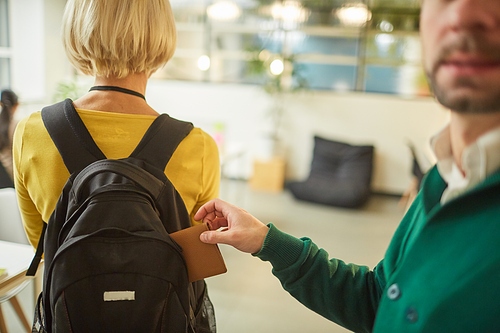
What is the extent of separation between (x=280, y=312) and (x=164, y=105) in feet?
14.6

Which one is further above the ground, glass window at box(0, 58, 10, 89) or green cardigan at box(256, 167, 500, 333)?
glass window at box(0, 58, 10, 89)

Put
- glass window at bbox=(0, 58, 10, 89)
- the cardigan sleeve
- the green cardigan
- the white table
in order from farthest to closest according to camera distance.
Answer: glass window at bbox=(0, 58, 10, 89) < the white table < the cardigan sleeve < the green cardigan

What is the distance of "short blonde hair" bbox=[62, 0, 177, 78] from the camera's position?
111 centimetres

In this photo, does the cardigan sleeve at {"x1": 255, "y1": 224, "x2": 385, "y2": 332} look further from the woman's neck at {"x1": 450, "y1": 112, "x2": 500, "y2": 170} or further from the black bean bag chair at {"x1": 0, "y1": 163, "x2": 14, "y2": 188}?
the black bean bag chair at {"x1": 0, "y1": 163, "x2": 14, "y2": 188}

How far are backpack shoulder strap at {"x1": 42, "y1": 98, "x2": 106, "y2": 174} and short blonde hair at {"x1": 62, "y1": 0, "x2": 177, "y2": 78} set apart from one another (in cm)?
19

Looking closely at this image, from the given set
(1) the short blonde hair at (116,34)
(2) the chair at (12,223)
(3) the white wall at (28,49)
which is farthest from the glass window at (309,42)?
(1) the short blonde hair at (116,34)

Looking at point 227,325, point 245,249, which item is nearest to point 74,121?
point 245,249

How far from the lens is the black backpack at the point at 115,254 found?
908mm

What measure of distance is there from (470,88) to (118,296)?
797 mm

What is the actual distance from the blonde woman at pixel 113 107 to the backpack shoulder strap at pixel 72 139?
3 centimetres

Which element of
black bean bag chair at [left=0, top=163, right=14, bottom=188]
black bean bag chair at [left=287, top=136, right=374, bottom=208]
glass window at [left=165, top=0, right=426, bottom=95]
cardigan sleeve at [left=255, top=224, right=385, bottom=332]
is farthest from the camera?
glass window at [left=165, top=0, right=426, bottom=95]

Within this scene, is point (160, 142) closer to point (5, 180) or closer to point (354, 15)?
point (5, 180)

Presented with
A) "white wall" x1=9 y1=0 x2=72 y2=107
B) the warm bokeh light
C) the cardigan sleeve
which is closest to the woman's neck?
the cardigan sleeve

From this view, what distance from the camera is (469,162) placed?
2.24 ft
